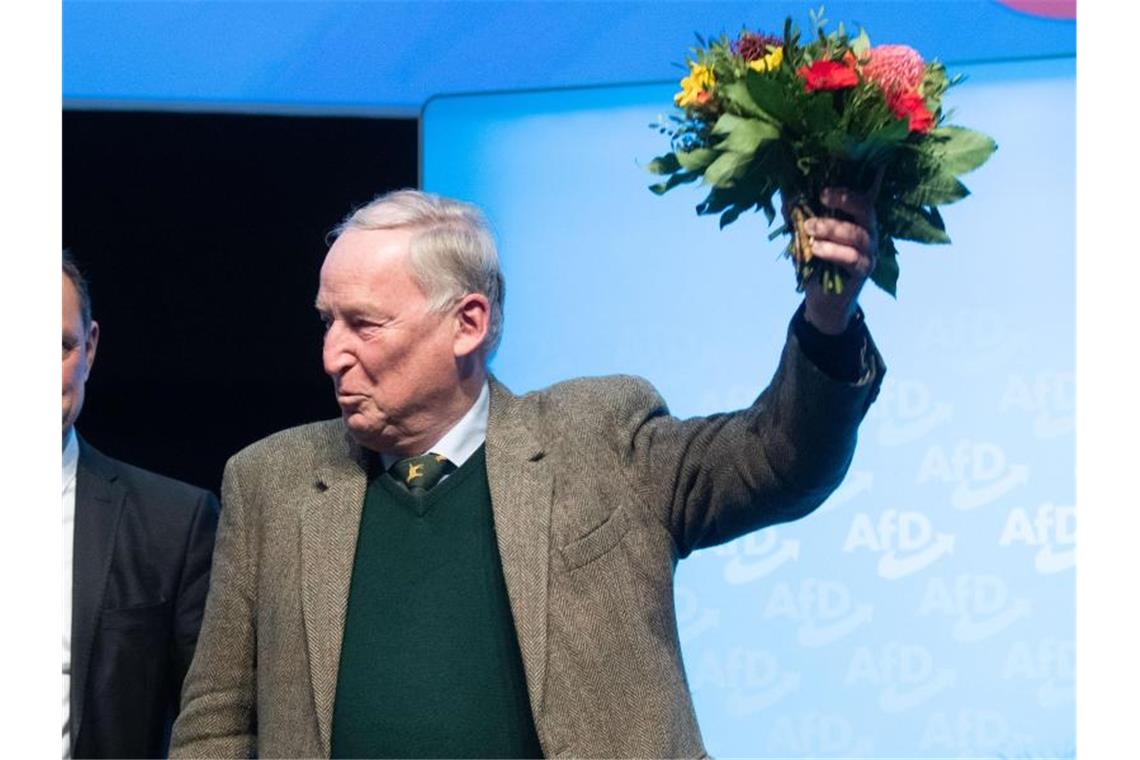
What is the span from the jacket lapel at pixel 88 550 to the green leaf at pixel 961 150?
6.19 feet

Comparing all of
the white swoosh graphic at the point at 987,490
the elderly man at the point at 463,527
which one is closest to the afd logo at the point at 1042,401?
the white swoosh graphic at the point at 987,490

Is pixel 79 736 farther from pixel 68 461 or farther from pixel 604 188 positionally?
pixel 604 188

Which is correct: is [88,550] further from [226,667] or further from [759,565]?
[759,565]

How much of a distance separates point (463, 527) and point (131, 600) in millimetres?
961

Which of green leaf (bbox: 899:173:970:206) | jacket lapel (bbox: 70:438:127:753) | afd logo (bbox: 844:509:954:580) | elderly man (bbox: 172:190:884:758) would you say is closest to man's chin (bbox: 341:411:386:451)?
elderly man (bbox: 172:190:884:758)

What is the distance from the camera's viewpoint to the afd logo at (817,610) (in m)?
4.37

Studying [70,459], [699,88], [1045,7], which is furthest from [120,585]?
[1045,7]

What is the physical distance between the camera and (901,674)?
436cm

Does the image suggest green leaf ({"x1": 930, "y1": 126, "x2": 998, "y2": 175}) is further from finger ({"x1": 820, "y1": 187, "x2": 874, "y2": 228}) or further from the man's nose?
the man's nose

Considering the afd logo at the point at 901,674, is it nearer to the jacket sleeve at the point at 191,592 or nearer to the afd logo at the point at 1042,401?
the afd logo at the point at 1042,401

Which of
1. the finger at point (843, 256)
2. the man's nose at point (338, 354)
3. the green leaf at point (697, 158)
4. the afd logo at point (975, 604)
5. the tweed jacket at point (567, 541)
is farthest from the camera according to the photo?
the afd logo at point (975, 604)

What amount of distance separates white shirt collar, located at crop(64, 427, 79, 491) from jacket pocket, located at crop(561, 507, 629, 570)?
4.17 feet

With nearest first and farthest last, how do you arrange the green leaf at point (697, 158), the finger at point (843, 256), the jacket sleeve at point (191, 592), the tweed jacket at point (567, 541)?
the finger at point (843, 256) → the green leaf at point (697, 158) → the tweed jacket at point (567, 541) → the jacket sleeve at point (191, 592)
